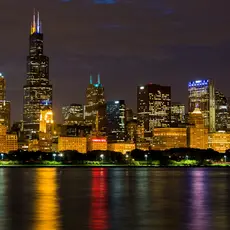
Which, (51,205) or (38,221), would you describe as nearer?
(38,221)

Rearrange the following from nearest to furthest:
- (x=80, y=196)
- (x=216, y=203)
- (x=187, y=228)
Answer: (x=187, y=228) → (x=216, y=203) → (x=80, y=196)

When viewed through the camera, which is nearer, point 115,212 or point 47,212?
point 47,212

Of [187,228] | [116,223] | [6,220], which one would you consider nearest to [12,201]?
[6,220]

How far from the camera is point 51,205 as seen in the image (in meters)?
55.3

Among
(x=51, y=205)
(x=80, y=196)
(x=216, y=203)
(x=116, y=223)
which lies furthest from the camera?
(x=80, y=196)

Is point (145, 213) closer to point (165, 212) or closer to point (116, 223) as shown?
point (165, 212)

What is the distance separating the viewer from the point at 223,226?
41.4 m

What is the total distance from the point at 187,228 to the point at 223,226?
270 centimetres

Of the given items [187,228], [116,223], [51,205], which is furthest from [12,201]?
[187,228]

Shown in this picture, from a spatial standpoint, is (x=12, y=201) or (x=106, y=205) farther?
(x=12, y=201)

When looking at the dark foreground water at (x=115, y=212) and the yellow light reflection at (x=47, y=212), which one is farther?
the dark foreground water at (x=115, y=212)

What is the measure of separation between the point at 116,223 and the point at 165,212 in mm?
8477

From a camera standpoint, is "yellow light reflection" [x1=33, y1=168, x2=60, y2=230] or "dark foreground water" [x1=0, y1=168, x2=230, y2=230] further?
"dark foreground water" [x1=0, y1=168, x2=230, y2=230]

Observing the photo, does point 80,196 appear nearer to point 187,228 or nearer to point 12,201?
point 12,201
